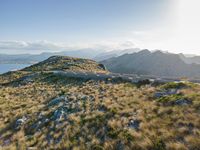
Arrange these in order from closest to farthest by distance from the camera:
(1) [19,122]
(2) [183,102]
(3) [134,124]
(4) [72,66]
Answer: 1. (3) [134,124]
2. (2) [183,102]
3. (1) [19,122]
4. (4) [72,66]

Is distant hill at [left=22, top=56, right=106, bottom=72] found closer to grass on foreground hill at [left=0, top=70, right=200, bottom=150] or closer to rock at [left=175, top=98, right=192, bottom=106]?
grass on foreground hill at [left=0, top=70, right=200, bottom=150]

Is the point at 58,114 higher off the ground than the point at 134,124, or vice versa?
the point at 134,124

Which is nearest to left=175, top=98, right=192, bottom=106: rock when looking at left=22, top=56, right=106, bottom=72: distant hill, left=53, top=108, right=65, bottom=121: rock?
left=53, top=108, right=65, bottom=121: rock

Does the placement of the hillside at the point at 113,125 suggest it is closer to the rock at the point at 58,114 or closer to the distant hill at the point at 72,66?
the rock at the point at 58,114

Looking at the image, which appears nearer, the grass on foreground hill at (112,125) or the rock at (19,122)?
the grass on foreground hill at (112,125)

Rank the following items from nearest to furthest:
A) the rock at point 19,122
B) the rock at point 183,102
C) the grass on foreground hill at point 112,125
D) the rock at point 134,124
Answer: the grass on foreground hill at point 112,125 < the rock at point 134,124 < the rock at point 183,102 < the rock at point 19,122

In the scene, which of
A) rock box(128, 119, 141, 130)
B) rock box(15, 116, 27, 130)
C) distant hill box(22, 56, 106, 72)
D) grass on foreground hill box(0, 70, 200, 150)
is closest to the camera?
grass on foreground hill box(0, 70, 200, 150)

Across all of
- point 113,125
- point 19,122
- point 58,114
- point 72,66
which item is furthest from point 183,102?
point 72,66

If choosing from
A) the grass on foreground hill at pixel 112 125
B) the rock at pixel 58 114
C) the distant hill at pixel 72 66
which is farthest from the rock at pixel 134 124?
the distant hill at pixel 72 66

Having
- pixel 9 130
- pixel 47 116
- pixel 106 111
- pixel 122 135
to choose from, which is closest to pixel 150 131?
pixel 122 135

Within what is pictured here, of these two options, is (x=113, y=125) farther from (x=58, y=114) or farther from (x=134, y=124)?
(x=58, y=114)

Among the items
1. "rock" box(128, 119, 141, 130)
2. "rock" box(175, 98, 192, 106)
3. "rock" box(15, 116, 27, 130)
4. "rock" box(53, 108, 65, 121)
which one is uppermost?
"rock" box(175, 98, 192, 106)

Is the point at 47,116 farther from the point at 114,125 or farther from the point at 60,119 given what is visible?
the point at 114,125

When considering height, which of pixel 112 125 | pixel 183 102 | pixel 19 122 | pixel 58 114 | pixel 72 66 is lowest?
pixel 19 122
